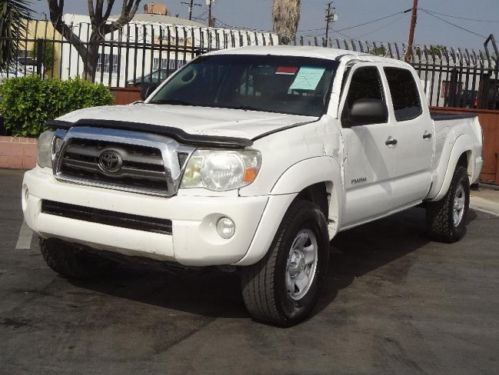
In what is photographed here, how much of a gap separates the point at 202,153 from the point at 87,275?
6.16 feet

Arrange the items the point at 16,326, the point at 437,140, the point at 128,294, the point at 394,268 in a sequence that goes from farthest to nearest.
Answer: the point at 437,140 → the point at 394,268 → the point at 128,294 → the point at 16,326

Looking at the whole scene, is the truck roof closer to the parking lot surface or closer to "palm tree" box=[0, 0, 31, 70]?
the parking lot surface


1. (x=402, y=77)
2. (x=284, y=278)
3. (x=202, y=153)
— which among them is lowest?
(x=284, y=278)

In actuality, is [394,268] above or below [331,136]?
below

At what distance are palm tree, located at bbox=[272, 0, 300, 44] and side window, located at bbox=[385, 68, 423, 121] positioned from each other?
7.03 metres

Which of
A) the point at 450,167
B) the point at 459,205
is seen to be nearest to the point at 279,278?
the point at 450,167

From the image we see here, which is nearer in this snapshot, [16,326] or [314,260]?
[16,326]

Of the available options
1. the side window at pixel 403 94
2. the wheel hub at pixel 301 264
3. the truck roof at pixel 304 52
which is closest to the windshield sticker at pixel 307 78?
the truck roof at pixel 304 52

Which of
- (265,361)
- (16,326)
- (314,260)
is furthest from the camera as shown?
Answer: (314,260)

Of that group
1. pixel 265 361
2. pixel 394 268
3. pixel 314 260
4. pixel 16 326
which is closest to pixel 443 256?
pixel 394 268

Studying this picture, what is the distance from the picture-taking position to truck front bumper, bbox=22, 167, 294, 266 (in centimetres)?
440

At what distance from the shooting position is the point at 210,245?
442 centimetres

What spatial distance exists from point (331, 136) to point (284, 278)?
1.17 meters

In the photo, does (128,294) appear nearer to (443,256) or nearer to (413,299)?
(413,299)
